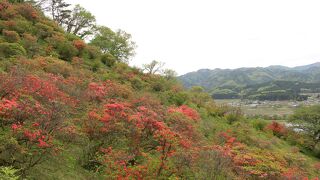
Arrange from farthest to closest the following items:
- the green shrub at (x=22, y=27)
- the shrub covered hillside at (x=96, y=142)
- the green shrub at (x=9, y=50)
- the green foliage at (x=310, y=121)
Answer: the green foliage at (x=310, y=121)
the green shrub at (x=22, y=27)
the green shrub at (x=9, y=50)
the shrub covered hillside at (x=96, y=142)

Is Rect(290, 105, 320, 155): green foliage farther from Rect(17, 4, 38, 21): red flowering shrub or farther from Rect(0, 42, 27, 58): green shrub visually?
Rect(17, 4, 38, 21): red flowering shrub

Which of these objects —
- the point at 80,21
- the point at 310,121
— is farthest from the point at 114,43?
the point at 310,121

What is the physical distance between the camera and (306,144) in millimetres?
43219

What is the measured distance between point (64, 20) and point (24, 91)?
43559 mm

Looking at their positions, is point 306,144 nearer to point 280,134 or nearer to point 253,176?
point 280,134

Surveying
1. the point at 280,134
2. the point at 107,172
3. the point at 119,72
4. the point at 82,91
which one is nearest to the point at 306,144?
the point at 280,134

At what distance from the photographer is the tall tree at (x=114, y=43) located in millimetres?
51559

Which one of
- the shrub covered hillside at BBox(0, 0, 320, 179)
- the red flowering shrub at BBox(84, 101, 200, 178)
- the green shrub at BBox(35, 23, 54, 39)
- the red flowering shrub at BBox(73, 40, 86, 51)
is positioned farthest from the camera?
the red flowering shrub at BBox(73, 40, 86, 51)

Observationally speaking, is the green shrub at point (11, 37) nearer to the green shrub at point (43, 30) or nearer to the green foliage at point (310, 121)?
the green shrub at point (43, 30)

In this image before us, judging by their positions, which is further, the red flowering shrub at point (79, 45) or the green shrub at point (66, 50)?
the red flowering shrub at point (79, 45)

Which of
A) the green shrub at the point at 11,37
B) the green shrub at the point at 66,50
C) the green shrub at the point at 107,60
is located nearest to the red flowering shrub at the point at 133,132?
the green shrub at the point at 11,37

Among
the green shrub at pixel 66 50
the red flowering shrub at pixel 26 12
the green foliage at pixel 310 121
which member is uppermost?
the red flowering shrub at pixel 26 12

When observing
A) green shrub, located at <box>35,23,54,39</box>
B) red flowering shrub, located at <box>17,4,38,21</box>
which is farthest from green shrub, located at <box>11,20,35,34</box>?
red flowering shrub, located at <box>17,4,38,21</box>

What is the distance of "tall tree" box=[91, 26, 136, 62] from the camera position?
51.6 meters
